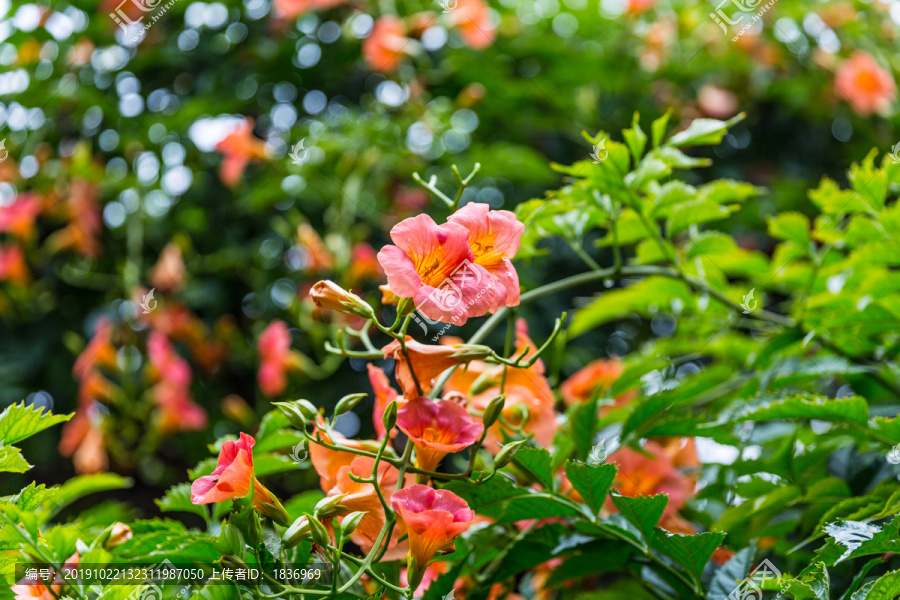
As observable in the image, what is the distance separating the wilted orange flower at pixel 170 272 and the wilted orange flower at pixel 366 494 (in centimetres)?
170

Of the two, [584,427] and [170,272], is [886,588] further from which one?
[170,272]

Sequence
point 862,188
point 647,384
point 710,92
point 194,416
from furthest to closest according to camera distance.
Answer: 1. point 710,92
2. point 194,416
3. point 647,384
4. point 862,188

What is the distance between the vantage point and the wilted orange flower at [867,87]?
2.56 meters

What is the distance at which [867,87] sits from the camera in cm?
257

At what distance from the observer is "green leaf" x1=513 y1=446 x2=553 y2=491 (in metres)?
0.77

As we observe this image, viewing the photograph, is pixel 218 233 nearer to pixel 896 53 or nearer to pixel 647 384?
pixel 647 384

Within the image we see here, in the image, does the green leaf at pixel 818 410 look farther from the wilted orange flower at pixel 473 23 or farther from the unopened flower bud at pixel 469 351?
the wilted orange flower at pixel 473 23

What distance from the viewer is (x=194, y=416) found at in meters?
2.30

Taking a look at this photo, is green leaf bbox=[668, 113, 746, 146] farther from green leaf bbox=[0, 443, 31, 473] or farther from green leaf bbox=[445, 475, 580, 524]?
green leaf bbox=[0, 443, 31, 473]

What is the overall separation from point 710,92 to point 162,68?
6.83ft

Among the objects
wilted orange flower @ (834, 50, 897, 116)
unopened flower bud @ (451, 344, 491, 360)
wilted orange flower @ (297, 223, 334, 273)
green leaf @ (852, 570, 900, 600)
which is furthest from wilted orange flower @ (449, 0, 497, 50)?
green leaf @ (852, 570, 900, 600)

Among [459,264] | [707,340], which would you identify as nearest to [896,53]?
[707,340]

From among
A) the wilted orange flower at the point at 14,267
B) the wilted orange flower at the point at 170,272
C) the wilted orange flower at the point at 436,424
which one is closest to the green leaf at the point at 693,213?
the wilted orange flower at the point at 436,424

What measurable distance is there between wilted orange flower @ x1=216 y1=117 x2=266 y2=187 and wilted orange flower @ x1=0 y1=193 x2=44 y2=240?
0.74m
